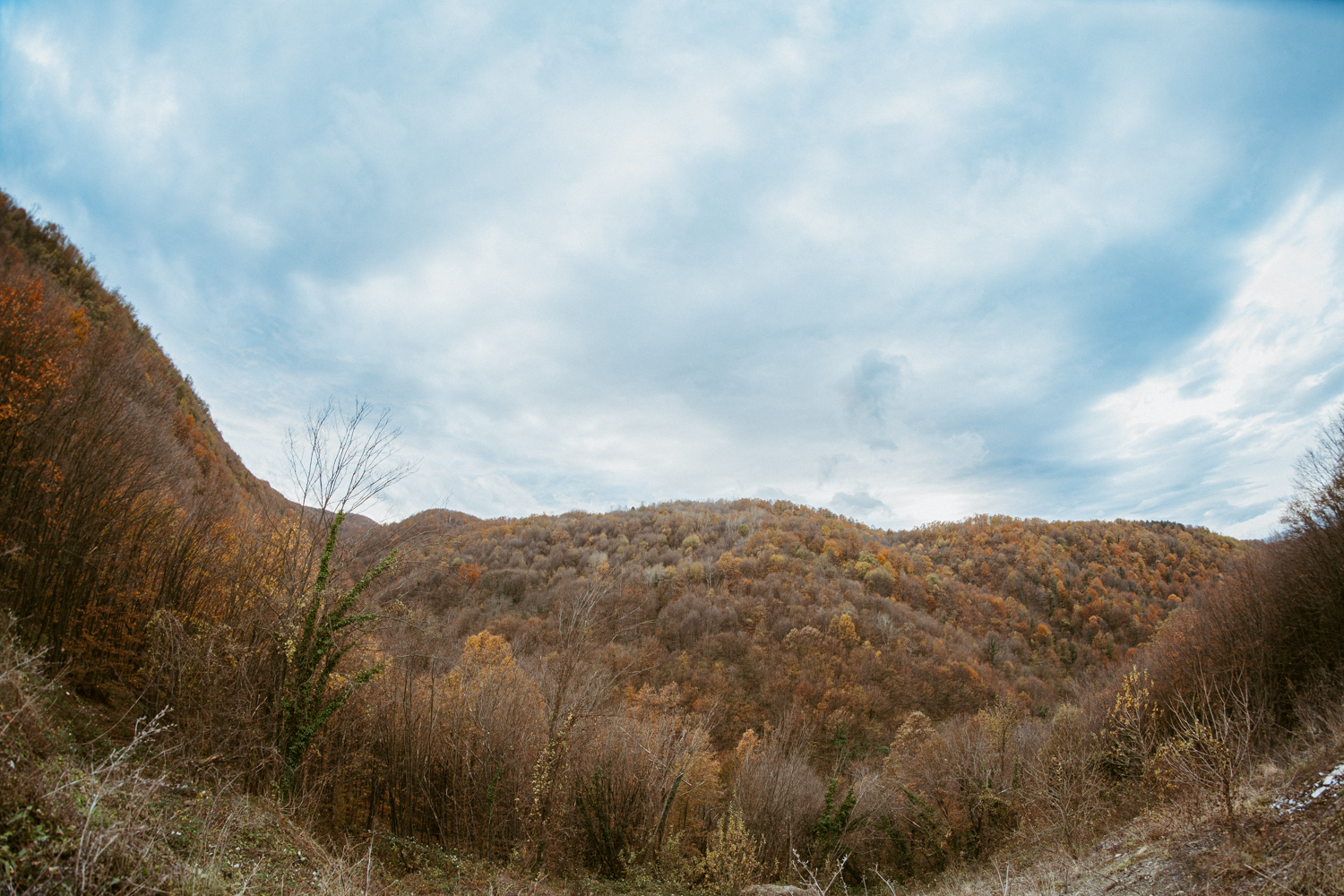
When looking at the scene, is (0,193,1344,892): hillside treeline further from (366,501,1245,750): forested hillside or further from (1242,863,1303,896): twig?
(366,501,1245,750): forested hillside

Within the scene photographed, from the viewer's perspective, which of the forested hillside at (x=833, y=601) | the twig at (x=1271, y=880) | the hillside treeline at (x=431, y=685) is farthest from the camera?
the forested hillside at (x=833, y=601)

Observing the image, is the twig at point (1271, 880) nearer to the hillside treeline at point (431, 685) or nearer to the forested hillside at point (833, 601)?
the hillside treeline at point (431, 685)

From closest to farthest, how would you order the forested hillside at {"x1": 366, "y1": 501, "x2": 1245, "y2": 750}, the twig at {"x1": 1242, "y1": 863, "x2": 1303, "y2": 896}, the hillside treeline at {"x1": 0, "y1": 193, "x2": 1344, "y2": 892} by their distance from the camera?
the twig at {"x1": 1242, "y1": 863, "x2": 1303, "y2": 896}, the hillside treeline at {"x1": 0, "y1": 193, "x2": 1344, "y2": 892}, the forested hillside at {"x1": 366, "y1": 501, "x2": 1245, "y2": 750}

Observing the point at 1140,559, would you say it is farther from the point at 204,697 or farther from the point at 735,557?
the point at 204,697

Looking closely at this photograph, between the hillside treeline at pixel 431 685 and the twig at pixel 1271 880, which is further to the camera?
the hillside treeline at pixel 431 685

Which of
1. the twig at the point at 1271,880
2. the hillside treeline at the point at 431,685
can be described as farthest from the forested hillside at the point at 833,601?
the twig at the point at 1271,880

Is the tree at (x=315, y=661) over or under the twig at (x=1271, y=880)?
over

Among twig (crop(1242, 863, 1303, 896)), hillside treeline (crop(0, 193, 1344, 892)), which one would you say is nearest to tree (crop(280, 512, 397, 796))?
hillside treeline (crop(0, 193, 1344, 892))

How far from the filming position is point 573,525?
8688cm

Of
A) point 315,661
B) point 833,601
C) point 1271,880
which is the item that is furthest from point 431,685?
point 833,601

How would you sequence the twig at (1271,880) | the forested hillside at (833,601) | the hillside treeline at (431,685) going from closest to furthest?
the twig at (1271,880) → the hillside treeline at (431,685) → the forested hillside at (833,601)

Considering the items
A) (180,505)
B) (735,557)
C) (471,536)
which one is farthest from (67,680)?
(471,536)

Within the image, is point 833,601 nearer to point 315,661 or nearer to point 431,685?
point 431,685

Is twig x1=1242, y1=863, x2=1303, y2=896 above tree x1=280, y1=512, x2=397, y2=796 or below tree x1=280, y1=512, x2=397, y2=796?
below
